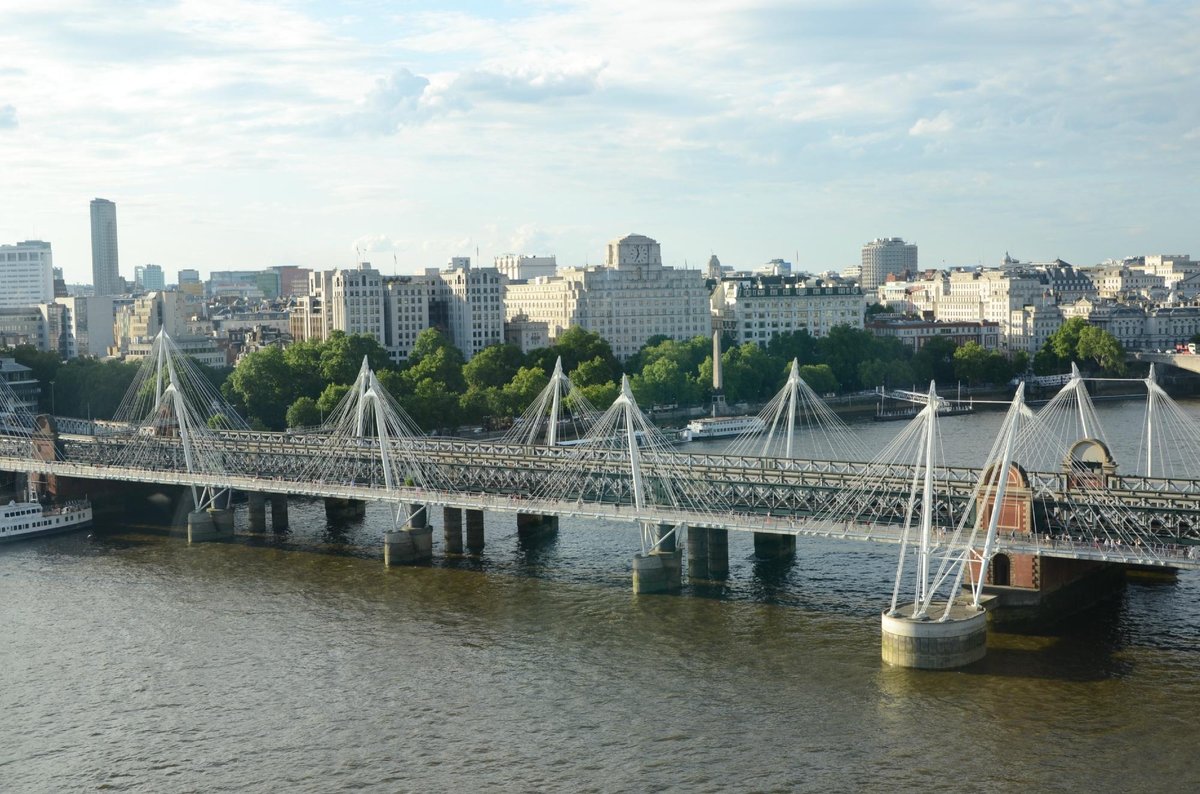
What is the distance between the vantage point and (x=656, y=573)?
3850cm

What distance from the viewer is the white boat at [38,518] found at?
50594 millimetres

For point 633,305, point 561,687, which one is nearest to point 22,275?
point 633,305

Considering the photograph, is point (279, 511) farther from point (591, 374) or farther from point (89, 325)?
point (89, 325)

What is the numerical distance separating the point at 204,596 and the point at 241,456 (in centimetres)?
1344

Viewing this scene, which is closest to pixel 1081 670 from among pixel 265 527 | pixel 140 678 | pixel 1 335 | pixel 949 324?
pixel 140 678

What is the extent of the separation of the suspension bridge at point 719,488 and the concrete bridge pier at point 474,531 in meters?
Result: 0.07

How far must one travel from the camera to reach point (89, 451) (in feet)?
190

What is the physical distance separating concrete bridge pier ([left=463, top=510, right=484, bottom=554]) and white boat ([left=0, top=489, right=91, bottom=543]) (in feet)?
55.5

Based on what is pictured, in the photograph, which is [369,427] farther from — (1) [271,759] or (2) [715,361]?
(1) [271,759]

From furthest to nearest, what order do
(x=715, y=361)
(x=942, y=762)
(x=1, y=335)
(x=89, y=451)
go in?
(x=1, y=335)
(x=715, y=361)
(x=89, y=451)
(x=942, y=762)

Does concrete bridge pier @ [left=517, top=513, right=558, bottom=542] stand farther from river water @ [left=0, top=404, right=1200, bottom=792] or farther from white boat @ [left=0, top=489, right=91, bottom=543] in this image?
white boat @ [left=0, top=489, right=91, bottom=543]

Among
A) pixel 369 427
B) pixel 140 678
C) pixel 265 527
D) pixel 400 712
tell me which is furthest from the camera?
pixel 369 427

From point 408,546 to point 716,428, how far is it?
128 ft

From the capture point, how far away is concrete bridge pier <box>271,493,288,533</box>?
50594 millimetres
